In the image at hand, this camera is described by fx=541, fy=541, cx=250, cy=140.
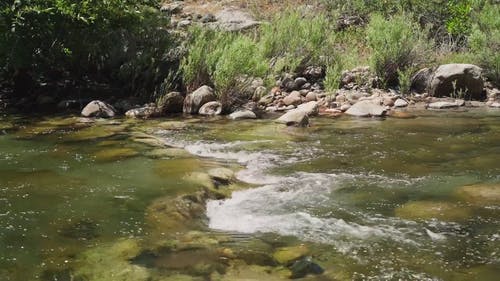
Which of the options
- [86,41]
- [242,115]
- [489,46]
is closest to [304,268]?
[242,115]

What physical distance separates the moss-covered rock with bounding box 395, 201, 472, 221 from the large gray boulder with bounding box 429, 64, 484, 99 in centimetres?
813

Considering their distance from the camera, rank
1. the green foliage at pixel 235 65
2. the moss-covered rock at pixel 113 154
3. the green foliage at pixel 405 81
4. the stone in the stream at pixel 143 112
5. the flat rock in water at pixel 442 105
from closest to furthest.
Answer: the moss-covered rock at pixel 113 154, the stone in the stream at pixel 143 112, the green foliage at pixel 235 65, the flat rock in water at pixel 442 105, the green foliage at pixel 405 81

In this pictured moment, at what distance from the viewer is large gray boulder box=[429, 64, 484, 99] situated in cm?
1271

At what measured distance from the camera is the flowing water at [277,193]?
4.05 meters

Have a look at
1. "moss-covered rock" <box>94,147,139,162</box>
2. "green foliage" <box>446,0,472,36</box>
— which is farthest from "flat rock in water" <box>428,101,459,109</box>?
"moss-covered rock" <box>94,147,139,162</box>

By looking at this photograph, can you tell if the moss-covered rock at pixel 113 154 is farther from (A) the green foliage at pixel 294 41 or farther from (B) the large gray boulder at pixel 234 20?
(B) the large gray boulder at pixel 234 20

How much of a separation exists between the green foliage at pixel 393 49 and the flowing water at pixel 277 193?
412 centimetres

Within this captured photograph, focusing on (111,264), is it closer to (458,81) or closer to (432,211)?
(432,211)

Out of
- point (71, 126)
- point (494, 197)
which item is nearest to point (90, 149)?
point (71, 126)

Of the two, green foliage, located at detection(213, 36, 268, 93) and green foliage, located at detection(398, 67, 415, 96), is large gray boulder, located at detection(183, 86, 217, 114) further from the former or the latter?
green foliage, located at detection(398, 67, 415, 96)

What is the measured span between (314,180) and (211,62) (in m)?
6.16

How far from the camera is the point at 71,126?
9688mm

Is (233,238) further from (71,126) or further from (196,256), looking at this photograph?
(71,126)

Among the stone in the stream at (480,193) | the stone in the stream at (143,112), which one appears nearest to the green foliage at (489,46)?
the stone in the stream at (143,112)
